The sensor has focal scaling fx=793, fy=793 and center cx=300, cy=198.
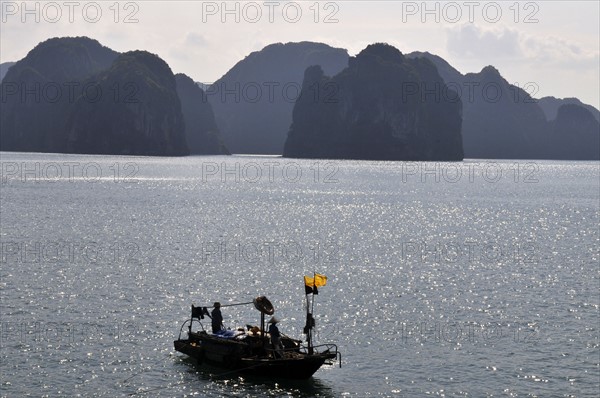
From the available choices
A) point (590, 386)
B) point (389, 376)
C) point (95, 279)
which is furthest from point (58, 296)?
point (590, 386)

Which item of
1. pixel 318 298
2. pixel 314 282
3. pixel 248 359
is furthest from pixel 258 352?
pixel 318 298

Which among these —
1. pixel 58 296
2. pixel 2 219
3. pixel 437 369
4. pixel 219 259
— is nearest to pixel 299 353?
pixel 437 369

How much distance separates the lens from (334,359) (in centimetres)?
4012

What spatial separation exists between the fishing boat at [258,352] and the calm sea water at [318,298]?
72 cm

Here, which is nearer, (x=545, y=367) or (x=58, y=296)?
(x=545, y=367)

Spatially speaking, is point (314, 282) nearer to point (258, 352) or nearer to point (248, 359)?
point (258, 352)

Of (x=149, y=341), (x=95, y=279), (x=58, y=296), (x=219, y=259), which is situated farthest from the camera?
(x=219, y=259)

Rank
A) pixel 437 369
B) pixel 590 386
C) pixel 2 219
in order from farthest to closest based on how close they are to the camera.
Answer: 1. pixel 2 219
2. pixel 437 369
3. pixel 590 386

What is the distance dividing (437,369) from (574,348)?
9026 millimetres

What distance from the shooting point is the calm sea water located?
37344 mm

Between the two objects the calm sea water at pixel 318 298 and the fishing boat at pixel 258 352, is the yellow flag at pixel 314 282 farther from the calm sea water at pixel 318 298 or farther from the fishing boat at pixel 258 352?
the calm sea water at pixel 318 298

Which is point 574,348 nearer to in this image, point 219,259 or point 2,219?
point 219,259

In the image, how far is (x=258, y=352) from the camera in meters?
38.1

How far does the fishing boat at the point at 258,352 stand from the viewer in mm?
37000
